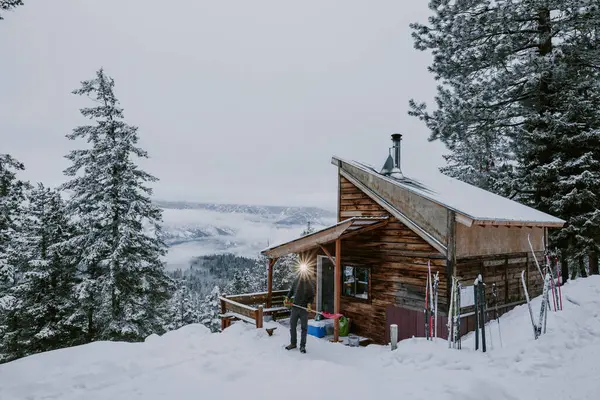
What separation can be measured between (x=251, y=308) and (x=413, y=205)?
595 cm

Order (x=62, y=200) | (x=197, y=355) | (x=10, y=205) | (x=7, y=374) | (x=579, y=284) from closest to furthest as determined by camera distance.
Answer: (x=7, y=374)
(x=197, y=355)
(x=10, y=205)
(x=579, y=284)
(x=62, y=200)

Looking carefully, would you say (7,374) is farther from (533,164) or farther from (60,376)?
(533,164)

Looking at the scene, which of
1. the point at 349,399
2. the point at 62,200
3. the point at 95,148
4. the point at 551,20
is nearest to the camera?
the point at 349,399

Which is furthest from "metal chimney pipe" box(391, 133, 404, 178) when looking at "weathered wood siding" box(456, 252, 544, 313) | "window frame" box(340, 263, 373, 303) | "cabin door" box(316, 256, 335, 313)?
"cabin door" box(316, 256, 335, 313)

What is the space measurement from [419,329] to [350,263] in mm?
3322

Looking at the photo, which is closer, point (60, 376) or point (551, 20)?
point (60, 376)

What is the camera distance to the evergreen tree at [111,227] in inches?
648

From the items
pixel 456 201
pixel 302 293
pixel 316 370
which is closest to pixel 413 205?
pixel 456 201

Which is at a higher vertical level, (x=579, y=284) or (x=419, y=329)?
(x=579, y=284)

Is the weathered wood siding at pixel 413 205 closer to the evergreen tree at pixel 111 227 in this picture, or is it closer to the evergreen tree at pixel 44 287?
the evergreen tree at pixel 111 227

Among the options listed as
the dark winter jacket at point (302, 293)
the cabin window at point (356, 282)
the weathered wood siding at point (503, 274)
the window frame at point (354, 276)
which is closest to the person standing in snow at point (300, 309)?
the dark winter jacket at point (302, 293)

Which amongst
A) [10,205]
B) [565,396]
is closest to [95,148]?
[10,205]

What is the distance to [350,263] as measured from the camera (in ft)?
42.8

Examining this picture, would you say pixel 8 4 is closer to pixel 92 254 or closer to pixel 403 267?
pixel 92 254
